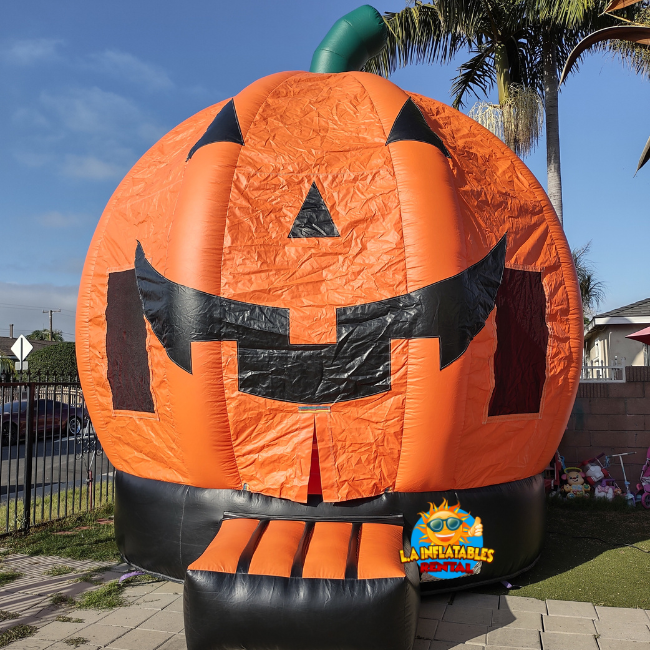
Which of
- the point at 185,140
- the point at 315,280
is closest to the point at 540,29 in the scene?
the point at 185,140

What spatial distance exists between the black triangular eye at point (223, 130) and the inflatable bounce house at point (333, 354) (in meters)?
0.02

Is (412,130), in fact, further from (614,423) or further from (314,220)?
(614,423)

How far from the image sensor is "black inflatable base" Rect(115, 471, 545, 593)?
4.34 metres

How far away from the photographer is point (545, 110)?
1148 centimetres

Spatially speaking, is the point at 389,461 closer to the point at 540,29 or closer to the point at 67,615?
the point at 67,615

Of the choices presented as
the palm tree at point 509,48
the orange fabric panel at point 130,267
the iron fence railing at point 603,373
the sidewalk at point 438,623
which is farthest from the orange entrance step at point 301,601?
the palm tree at point 509,48

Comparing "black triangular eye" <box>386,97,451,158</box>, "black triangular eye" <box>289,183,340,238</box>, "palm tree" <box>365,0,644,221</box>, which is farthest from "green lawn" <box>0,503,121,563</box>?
"palm tree" <box>365,0,644,221</box>

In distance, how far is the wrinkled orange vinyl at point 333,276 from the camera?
421 cm

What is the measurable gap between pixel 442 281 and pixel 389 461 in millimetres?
1374

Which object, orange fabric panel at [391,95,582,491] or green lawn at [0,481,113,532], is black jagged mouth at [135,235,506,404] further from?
green lawn at [0,481,113,532]

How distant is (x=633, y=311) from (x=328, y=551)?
40.8 ft

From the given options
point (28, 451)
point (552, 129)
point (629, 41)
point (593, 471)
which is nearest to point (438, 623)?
point (593, 471)

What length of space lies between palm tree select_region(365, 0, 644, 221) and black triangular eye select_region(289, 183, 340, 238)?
7934 mm

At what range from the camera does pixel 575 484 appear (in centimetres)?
774
